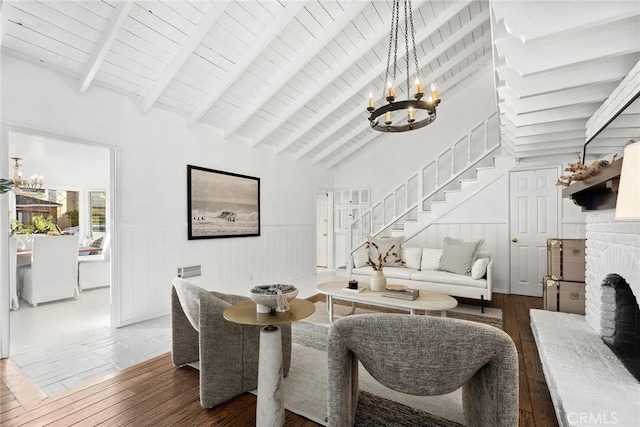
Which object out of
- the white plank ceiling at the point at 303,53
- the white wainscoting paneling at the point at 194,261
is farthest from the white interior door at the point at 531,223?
the white wainscoting paneling at the point at 194,261

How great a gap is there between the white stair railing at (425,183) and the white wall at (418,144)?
23 centimetres

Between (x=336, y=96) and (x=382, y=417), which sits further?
(x=336, y=96)

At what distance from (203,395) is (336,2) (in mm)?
3986

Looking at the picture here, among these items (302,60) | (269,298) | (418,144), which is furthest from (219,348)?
(418,144)

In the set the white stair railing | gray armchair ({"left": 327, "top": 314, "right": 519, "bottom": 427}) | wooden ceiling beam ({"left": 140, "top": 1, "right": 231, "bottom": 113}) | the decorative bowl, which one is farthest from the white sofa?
wooden ceiling beam ({"left": 140, "top": 1, "right": 231, "bottom": 113})

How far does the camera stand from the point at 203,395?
1.98 m

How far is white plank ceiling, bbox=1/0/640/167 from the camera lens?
1.96 meters

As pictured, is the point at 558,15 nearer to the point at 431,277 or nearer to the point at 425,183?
the point at 431,277

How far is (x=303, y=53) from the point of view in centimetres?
376

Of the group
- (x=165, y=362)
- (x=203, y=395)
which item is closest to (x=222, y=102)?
(x=165, y=362)

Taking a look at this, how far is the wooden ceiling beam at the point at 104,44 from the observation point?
8.48 ft

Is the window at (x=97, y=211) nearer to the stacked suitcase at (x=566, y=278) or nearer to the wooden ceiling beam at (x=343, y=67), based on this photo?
the wooden ceiling beam at (x=343, y=67)

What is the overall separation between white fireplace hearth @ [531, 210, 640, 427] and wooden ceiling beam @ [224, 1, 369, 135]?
312cm

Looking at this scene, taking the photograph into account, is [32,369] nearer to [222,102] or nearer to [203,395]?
[203,395]
